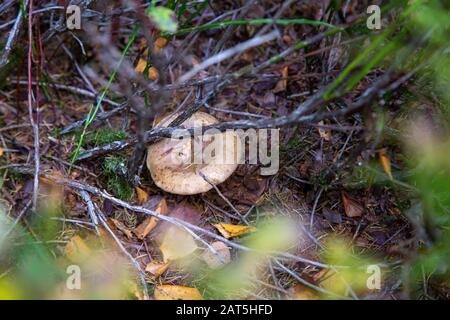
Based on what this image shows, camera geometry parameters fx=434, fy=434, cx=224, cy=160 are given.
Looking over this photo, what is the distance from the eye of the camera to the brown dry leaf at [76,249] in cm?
201

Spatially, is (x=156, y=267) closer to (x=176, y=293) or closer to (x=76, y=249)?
(x=176, y=293)

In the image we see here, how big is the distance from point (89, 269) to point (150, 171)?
1.95ft

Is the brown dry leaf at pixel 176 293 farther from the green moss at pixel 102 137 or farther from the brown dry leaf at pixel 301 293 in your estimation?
the green moss at pixel 102 137

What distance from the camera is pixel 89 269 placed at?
6.46 ft

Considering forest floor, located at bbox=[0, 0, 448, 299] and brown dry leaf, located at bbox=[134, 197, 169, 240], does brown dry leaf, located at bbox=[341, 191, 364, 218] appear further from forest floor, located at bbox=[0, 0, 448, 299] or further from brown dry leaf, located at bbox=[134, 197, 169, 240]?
brown dry leaf, located at bbox=[134, 197, 169, 240]

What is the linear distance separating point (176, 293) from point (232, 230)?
1.38 ft

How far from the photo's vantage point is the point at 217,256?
206 cm

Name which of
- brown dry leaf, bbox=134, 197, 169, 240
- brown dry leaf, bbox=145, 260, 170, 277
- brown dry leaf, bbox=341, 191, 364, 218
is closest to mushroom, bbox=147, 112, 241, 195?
brown dry leaf, bbox=134, 197, 169, 240

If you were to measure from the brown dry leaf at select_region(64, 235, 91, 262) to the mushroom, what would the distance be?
0.48 m

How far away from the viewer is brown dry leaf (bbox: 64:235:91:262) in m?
2.01

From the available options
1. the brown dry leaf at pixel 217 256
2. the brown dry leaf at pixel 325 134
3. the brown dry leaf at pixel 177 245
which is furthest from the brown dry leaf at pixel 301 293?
the brown dry leaf at pixel 325 134

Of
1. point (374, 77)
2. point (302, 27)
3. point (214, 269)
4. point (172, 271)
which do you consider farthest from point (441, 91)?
point (172, 271)

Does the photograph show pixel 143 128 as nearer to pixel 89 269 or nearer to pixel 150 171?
pixel 150 171

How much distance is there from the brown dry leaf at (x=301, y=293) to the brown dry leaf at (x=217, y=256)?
333 mm
